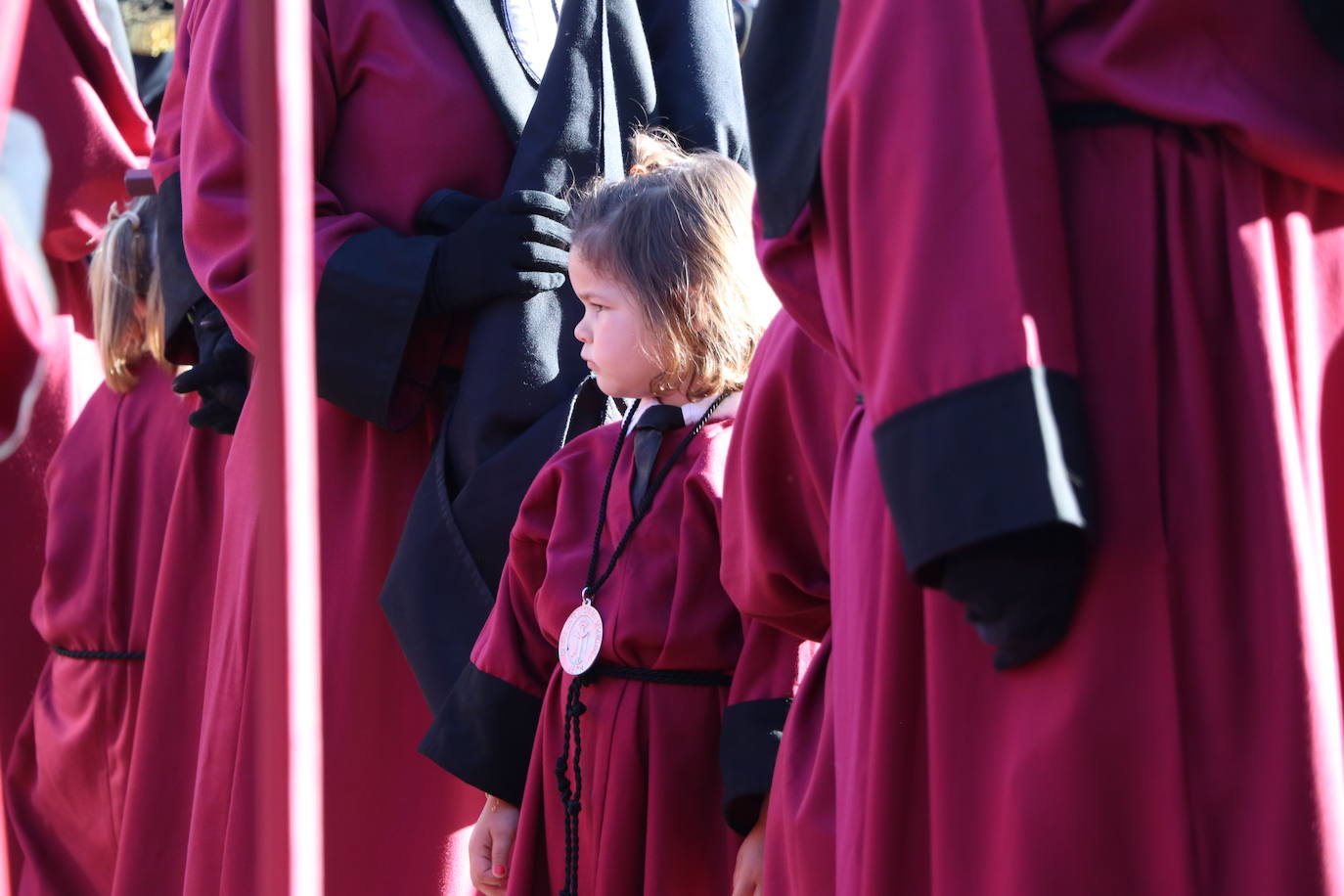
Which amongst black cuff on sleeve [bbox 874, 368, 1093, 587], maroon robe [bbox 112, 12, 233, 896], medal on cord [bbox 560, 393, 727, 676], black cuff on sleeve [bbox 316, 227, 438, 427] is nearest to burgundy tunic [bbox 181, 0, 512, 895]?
black cuff on sleeve [bbox 316, 227, 438, 427]

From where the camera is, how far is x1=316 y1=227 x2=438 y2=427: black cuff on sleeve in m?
2.37

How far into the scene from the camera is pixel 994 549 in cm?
122

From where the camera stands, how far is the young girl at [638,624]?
1.91m

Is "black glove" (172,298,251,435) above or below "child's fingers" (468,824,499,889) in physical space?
above

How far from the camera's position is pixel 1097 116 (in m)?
1.36

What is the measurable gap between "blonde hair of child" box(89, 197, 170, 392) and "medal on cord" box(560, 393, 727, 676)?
1.49m

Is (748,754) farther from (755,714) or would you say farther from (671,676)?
(671,676)

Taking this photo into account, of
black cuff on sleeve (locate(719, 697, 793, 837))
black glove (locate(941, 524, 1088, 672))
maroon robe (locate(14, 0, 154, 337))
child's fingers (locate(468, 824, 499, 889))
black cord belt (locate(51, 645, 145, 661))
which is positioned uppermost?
maroon robe (locate(14, 0, 154, 337))

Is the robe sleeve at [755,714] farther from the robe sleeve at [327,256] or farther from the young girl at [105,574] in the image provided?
the young girl at [105,574]

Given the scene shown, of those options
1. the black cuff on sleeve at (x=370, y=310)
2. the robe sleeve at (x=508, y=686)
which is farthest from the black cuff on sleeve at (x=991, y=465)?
the black cuff on sleeve at (x=370, y=310)

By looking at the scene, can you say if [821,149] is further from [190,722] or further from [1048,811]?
[190,722]

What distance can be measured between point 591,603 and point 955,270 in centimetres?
84

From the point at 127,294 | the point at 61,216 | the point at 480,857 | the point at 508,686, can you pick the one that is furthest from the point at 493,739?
the point at 61,216

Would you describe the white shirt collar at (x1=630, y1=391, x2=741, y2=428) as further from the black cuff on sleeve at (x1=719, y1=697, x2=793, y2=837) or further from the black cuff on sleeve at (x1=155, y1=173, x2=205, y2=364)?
the black cuff on sleeve at (x1=155, y1=173, x2=205, y2=364)
